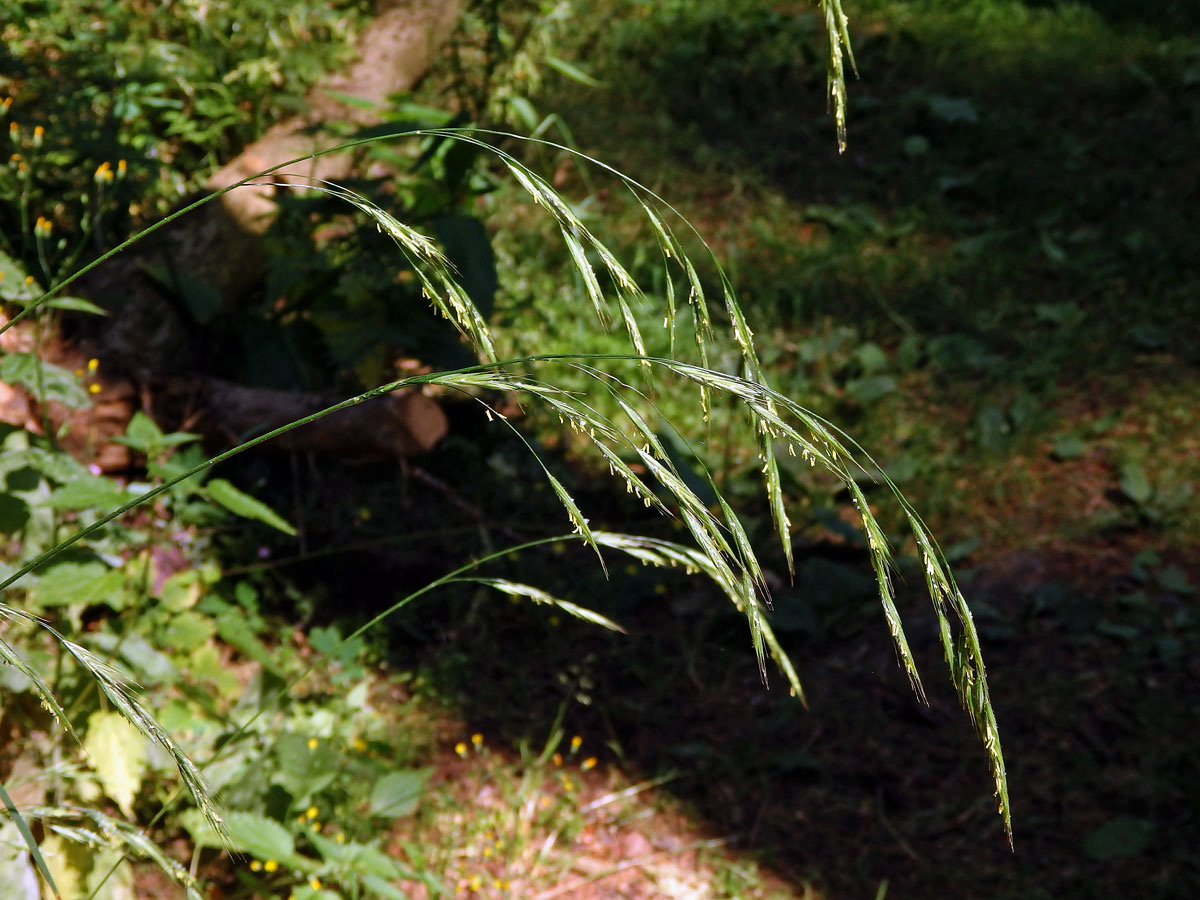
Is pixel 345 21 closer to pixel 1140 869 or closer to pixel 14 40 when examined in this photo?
pixel 14 40

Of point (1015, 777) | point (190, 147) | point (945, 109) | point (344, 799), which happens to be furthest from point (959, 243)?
point (344, 799)

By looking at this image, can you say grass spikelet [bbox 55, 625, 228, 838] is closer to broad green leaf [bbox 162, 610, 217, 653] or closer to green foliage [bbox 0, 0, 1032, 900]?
green foliage [bbox 0, 0, 1032, 900]

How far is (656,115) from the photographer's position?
548 cm

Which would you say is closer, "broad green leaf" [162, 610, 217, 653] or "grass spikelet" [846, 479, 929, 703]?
"grass spikelet" [846, 479, 929, 703]

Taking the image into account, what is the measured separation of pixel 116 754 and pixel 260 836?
35 cm

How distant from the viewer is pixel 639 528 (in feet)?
10.9

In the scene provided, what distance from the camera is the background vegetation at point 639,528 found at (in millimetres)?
Result: 2281

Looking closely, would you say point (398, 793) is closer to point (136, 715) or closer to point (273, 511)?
point (273, 511)

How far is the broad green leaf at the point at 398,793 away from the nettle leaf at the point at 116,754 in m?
0.45

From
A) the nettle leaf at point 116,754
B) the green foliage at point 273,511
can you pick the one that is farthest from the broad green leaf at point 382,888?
the nettle leaf at point 116,754

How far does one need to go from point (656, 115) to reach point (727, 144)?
38 cm

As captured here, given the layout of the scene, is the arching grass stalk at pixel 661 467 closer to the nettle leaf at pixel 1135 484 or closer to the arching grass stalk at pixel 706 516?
the arching grass stalk at pixel 706 516

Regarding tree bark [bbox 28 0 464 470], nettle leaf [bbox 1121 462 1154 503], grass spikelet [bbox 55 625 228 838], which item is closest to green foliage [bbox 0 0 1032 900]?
grass spikelet [bbox 55 625 228 838]

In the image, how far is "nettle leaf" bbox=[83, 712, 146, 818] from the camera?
2055 millimetres
